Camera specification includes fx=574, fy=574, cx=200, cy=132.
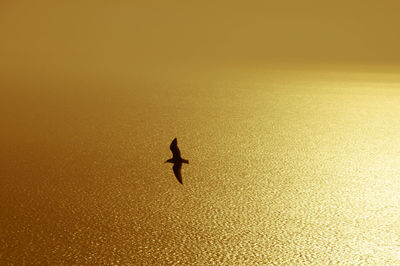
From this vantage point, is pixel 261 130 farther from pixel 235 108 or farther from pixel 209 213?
pixel 209 213

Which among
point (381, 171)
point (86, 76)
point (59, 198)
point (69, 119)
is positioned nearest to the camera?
point (59, 198)

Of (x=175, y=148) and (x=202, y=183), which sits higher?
→ (x=175, y=148)

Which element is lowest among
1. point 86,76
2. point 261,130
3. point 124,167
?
point 124,167

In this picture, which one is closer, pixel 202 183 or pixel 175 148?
pixel 175 148

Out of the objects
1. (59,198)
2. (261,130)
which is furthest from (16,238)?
(261,130)

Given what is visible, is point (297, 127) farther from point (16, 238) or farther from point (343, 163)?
point (16, 238)

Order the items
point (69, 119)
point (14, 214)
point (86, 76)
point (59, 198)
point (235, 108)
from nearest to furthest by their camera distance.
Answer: point (14, 214), point (59, 198), point (69, 119), point (235, 108), point (86, 76)

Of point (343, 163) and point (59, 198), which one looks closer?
point (59, 198)

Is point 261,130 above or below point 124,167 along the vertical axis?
above
